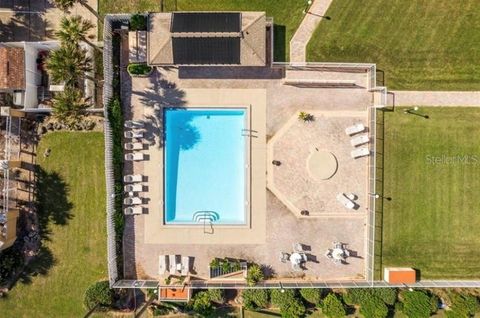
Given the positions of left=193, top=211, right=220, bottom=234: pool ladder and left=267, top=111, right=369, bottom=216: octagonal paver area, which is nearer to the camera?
left=267, top=111, right=369, bottom=216: octagonal paver area

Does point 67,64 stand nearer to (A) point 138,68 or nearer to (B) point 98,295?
(A) point 138,68

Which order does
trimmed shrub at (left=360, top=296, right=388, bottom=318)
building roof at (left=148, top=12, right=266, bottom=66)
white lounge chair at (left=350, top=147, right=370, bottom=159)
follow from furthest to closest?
1. white lounge chair at (left=350, top=147, right=370, bottom=159)
2. trimmed shrub at (left=360, top=296, right=388, bottom=318)
3. building roof at (left=148, top=12, right=266, bottom=66)

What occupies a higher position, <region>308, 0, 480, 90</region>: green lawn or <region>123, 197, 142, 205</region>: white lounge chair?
<region>308, 0, 480, 90</region>: green lawn

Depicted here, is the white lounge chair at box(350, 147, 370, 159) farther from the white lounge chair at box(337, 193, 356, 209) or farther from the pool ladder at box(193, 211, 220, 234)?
the pool ladder at box(193, 211, 220, 234)

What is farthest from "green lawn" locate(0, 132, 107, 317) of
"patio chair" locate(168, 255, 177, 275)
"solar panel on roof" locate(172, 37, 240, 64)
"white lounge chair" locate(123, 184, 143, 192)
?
"solar panel on roof" locate(172, 37, 240, 64)

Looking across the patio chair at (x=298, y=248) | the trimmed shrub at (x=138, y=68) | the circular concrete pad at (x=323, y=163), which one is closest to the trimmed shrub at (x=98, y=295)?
the patio chair at (x=298, y=248)

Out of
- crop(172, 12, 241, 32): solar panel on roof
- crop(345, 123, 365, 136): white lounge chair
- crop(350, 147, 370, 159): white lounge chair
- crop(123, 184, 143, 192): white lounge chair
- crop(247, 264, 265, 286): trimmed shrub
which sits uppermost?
crop(172, 12, 241, 32): solar panel on roof

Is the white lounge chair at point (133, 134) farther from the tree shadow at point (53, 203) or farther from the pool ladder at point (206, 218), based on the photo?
the pool ladder at point (206, 218)
